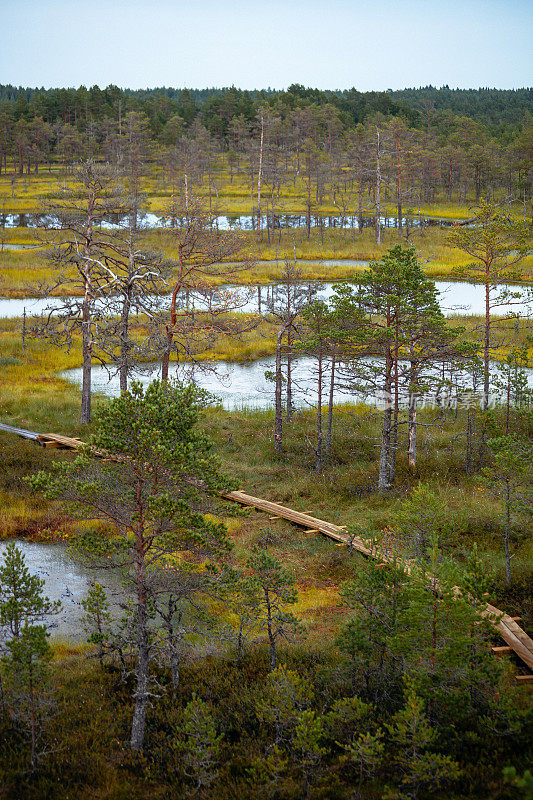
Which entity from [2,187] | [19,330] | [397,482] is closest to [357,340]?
[397,482]

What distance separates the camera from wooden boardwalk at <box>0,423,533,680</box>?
47.2 feet

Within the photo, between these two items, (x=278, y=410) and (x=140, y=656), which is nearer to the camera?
(x=140, y=656)

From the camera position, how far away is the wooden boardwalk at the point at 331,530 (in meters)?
14.4

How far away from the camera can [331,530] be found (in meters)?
21.7

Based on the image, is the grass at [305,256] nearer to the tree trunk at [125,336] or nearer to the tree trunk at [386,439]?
the tree trunk at [125,336]

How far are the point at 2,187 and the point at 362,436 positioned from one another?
87625mm

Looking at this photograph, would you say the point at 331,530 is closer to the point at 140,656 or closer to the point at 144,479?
the point at 140,656

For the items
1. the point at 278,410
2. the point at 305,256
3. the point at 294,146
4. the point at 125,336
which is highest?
the point at 294,146

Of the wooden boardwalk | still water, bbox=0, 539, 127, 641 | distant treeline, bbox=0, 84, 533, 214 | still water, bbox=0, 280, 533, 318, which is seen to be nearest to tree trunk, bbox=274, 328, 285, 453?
the wooden boardwalk

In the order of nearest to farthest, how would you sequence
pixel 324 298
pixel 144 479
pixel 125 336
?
pixel 144 479
pixel 125 336
pixel 324 298

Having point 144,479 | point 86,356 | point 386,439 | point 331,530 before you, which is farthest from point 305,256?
point 144,479

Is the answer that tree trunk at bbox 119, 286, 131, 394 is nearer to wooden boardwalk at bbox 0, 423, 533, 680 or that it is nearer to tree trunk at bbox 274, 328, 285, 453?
wooden boardwalk at bbox 0, 423, 533, 680

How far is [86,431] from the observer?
95.2ft

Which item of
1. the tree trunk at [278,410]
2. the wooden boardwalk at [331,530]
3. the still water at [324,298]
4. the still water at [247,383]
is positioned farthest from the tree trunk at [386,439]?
the still water at [324,298]
